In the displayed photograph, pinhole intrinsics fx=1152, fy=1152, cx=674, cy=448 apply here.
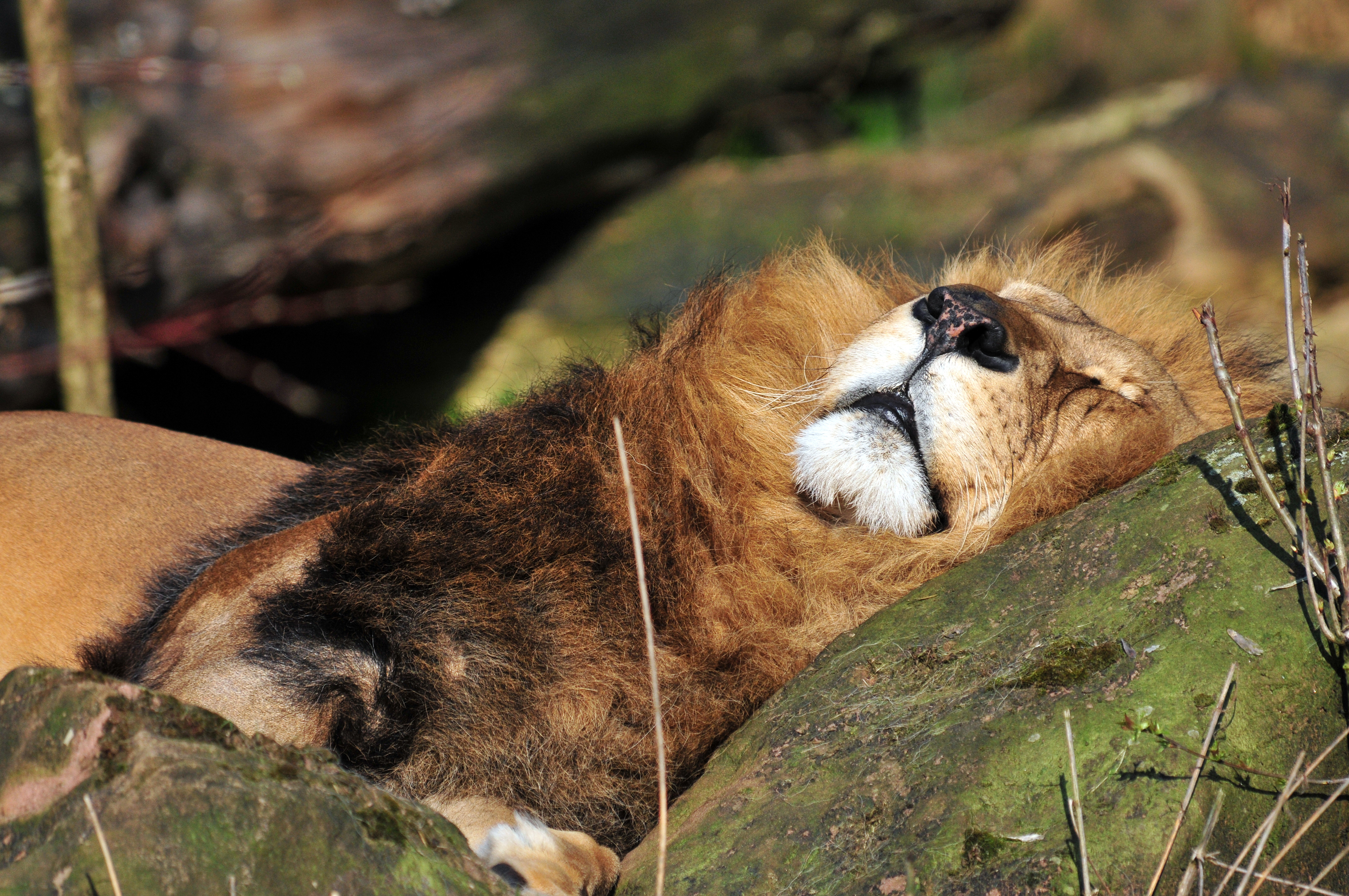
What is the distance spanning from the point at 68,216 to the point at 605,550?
3324 mm

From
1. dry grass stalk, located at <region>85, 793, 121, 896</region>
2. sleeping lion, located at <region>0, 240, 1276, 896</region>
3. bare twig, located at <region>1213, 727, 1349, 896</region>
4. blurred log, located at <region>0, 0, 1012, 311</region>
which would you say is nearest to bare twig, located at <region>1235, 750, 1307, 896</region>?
bare twig, located at <region>1213, 727, 1349, 896</region>

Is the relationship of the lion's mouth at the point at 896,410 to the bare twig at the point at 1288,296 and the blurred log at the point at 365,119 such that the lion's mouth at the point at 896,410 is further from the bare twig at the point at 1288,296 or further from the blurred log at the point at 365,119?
the blurred log at the point at 365,119

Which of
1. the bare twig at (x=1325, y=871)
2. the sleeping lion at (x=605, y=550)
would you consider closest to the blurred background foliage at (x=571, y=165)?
the sleeping lion at (x=605, y=550)

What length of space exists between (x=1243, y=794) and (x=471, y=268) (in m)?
5.65

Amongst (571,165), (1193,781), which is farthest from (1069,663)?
(571,165)

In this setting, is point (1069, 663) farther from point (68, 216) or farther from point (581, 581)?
point (68, 216)

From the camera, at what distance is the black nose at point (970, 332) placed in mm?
2385

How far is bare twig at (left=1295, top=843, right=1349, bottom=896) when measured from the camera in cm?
153

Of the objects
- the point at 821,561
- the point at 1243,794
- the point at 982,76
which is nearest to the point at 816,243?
the point at 821,561

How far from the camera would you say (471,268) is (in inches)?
265

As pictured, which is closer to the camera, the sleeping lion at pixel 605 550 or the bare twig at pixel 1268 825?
the bare twig at pixel 1268 825

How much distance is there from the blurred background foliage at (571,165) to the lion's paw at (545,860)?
2.31m

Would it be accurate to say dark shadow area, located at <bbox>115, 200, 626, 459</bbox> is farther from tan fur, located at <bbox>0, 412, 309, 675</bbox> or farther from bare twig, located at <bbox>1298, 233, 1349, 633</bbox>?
bare twig, located at <bbox>1298, 233, 1349, 633</bbox>

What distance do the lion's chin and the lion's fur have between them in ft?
0.18
